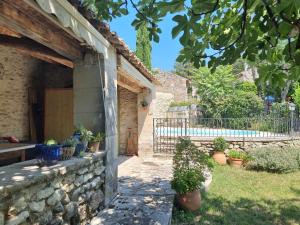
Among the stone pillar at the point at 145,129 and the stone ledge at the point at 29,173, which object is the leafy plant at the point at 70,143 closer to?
the stone ledge at the point at 29,173

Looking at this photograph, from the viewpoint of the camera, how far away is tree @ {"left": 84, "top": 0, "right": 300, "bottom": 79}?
228 cm

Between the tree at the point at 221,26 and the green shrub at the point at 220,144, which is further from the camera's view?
the green shrub at the point at 220,144

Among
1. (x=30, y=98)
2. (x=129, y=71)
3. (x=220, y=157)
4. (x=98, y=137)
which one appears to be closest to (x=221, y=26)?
(x=98, y=137)

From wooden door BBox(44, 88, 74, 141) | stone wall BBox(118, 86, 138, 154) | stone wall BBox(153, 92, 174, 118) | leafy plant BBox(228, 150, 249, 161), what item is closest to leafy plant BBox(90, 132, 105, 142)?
wooden door BBox(44, 88, 74, 141)

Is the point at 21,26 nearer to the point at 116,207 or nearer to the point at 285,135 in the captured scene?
the point at 116,207

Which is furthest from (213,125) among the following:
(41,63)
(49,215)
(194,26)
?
(194,26)

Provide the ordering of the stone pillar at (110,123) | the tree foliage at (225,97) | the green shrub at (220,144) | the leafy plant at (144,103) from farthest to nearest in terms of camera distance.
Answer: the tree foliage at (225,97) → the leafy plant at (144,103) → the green shrub at (220,144) → the stone pillar at (110,123)

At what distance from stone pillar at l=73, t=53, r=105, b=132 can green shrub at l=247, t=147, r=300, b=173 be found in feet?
25.1

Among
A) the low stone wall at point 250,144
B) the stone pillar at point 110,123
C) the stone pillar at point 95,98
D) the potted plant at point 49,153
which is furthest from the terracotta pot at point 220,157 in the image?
the potted plant at point 49,153

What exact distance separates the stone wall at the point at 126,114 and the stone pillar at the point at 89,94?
7673mm

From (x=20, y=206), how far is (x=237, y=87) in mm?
28017

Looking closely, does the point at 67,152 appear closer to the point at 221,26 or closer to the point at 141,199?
the point at 141,199

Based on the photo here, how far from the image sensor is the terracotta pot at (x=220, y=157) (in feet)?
43.2

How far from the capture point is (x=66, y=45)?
18.9 ft
